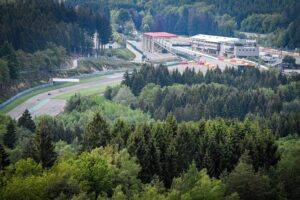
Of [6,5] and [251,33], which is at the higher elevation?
[6,5]

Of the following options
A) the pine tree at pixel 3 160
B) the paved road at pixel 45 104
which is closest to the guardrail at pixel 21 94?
the paved road at pixel 45 104

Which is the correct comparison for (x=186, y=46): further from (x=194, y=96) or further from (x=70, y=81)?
(x=194, y=96)

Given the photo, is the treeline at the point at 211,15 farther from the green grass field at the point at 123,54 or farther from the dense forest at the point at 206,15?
the green grass field at the point at 123,54

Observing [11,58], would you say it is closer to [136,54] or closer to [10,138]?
[10,138]

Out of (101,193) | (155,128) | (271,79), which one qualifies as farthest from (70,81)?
(101,193)

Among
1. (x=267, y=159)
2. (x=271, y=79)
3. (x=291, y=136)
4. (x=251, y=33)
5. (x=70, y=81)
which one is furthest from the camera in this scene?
(x=251, y=33)

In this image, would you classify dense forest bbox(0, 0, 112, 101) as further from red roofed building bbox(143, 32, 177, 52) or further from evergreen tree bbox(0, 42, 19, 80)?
red roofed building bbox(143, 32, 177, 52)
